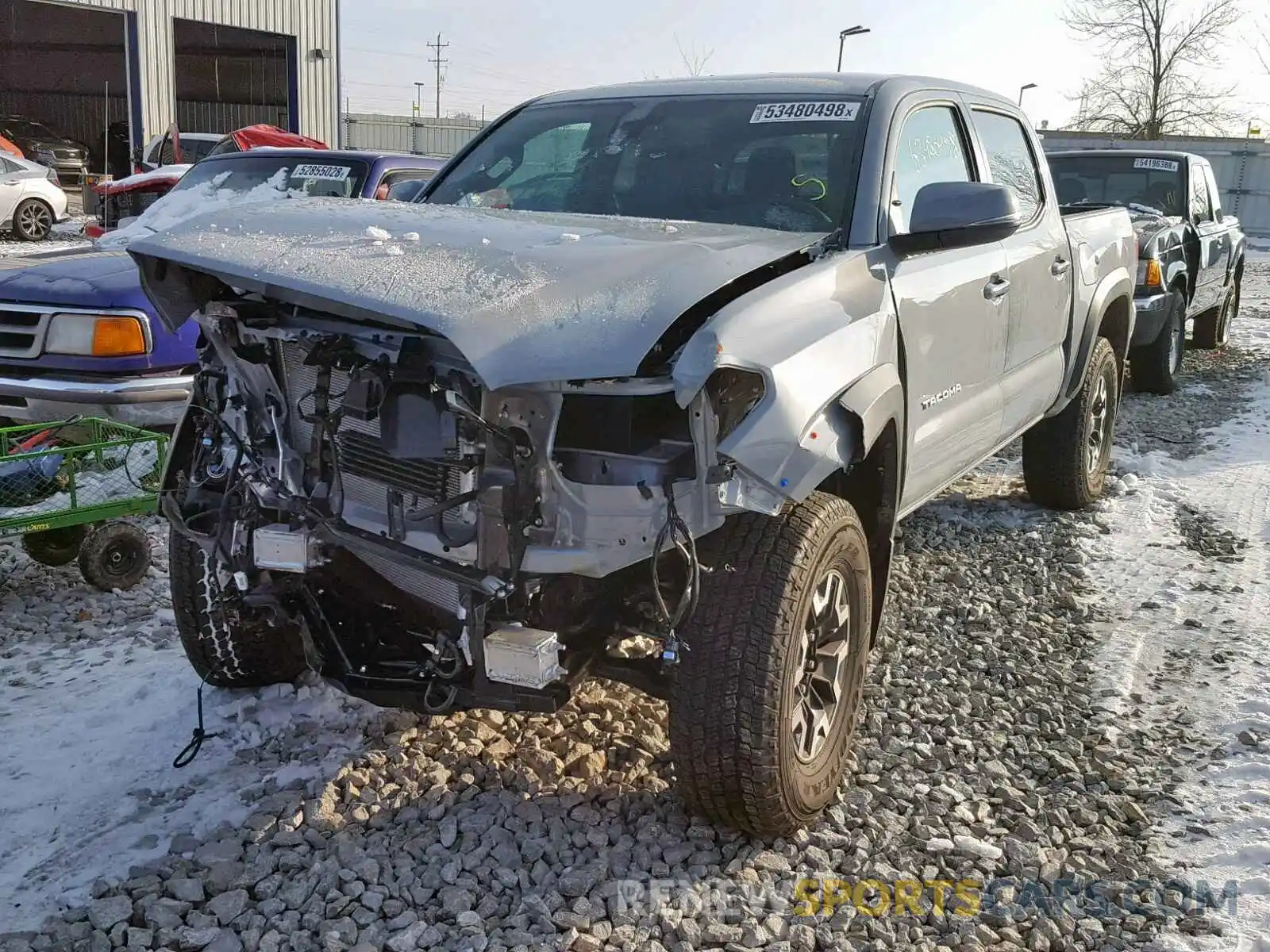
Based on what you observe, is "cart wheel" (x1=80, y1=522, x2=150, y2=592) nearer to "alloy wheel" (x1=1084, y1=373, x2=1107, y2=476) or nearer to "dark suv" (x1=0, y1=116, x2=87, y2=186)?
"alloy wheel" (x1=1084, y1=373, x2=1107, y2=476)

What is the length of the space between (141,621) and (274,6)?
942 inches

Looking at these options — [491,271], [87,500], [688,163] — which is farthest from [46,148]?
[491,271]

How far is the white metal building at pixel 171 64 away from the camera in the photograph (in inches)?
916

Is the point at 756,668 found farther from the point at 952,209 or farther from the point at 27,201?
the point at 27,201

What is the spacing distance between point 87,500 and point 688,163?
2774 millimetres

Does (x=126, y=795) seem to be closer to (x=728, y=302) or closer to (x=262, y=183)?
(x=728, y=302)

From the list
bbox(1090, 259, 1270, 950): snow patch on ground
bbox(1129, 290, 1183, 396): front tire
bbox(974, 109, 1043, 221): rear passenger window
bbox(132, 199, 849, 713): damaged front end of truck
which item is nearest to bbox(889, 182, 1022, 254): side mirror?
bbox(132, 199, 849, 713): damaged front end of truck

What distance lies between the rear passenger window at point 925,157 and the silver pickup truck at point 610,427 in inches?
0.9

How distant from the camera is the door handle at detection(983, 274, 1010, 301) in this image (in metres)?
4.06

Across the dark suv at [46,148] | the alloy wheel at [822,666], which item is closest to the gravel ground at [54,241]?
the dark suv at [46,148]

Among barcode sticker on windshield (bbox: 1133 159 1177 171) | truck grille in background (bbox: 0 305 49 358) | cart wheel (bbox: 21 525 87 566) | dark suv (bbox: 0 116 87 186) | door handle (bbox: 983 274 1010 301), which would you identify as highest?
dark suv (bbox: 0 116 87 186)

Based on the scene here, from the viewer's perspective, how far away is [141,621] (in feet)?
14.5

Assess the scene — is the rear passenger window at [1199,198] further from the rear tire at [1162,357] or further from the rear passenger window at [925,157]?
the rear passenger window at [925,157]

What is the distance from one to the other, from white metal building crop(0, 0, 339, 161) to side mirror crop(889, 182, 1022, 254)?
2286cm
